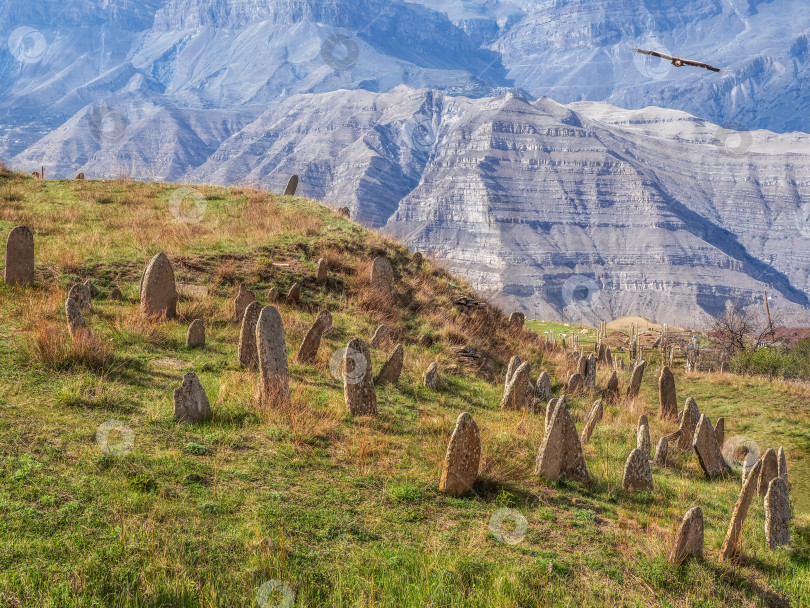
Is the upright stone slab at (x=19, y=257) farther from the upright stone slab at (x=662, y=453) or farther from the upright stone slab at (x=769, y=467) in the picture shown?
the upright stone slab at (x=769, y=467)

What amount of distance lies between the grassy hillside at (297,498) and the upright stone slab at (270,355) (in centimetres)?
27

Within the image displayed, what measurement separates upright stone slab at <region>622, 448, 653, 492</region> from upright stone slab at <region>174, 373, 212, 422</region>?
17.9 feet

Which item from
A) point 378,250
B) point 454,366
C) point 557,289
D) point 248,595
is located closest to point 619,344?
point 378,250

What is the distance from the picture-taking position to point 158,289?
12.9m

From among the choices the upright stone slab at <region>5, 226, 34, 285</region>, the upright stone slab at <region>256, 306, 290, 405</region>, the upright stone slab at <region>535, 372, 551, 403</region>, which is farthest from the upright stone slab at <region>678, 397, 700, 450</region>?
the upright stone slab at <region>5, 226, 34, 285</region>

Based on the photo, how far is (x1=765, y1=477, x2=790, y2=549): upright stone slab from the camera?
7273 millimetres

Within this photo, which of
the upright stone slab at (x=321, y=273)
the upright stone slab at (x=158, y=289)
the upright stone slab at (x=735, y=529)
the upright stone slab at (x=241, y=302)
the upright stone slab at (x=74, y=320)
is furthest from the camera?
the upright stone slab at (x=321, y=273)

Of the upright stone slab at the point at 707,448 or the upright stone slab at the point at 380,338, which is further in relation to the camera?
the upright stone slab at the point at 380,338

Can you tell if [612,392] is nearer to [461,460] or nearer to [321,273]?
[321,273]

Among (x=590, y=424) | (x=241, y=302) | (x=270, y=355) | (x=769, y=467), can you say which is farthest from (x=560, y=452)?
(x=241, y=302)

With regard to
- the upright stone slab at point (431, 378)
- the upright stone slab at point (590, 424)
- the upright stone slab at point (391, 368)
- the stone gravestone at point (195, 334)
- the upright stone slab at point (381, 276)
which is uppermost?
the upright stone slab at point (381, 276)

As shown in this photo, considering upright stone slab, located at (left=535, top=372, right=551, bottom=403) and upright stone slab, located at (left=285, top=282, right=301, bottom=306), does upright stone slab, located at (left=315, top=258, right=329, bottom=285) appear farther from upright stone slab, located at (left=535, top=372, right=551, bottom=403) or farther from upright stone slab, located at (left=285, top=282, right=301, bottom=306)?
upright stone slab, located at (left=535, top=372, right=551, bottom=403)

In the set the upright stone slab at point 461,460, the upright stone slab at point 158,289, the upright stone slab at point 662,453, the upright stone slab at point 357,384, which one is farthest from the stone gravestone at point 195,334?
the upright stone slab at point 662,453

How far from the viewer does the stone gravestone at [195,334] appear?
38.4 feet
